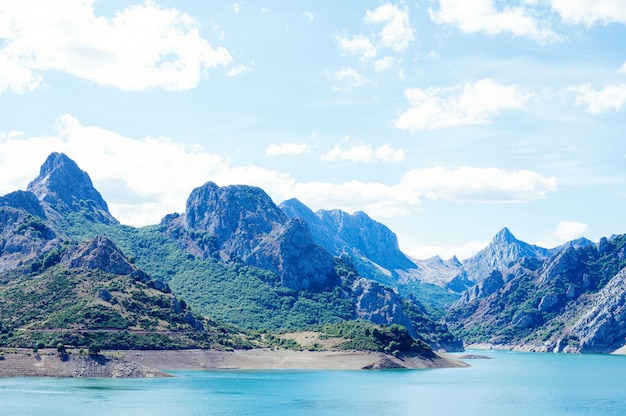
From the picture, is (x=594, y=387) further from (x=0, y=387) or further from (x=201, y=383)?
A: (x=0, y=387)

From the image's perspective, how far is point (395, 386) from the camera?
185750 mm

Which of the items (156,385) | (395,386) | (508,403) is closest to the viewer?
(508,403)

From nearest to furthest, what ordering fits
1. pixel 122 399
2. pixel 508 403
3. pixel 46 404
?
pixel 46 404
pixel 122 399
pixel 508 403

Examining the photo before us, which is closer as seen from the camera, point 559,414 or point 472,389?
point 559,414

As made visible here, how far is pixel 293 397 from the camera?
160m

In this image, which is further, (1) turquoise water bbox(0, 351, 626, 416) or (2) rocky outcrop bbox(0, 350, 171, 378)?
(2) rocky outcrop bbox(0, 350, 171, 378)

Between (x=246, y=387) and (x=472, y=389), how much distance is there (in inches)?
1952

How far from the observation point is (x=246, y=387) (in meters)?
178

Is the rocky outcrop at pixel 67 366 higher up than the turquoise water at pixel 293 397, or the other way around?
the rocky outcrop at pixel 67 366

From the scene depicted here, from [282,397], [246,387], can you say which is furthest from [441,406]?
[246,387]

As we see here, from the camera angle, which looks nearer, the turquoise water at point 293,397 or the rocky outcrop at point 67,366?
the turquoise water at point 293,397

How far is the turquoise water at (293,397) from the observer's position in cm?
13912

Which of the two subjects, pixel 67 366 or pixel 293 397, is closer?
pixel 293 397

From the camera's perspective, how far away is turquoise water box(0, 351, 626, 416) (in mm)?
139125
